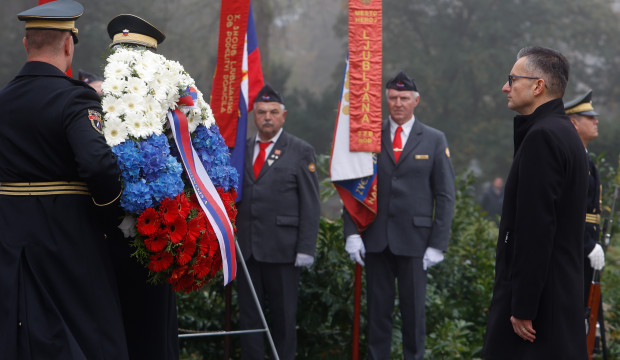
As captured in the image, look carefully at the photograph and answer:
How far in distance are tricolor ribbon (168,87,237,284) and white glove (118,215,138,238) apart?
0.34m

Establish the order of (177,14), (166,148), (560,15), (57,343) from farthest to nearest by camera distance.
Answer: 1. (560,15)
2. (177,14)
3. (166,148)
4. (57,343)

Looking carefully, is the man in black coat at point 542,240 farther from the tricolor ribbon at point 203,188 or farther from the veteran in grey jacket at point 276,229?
the veteran in grey jacket at point 276,229

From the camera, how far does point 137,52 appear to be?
3697 millimetres

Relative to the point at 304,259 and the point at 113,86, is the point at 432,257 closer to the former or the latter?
the point at 304,259

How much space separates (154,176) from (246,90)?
2458mm

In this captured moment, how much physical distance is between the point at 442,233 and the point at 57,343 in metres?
3.30

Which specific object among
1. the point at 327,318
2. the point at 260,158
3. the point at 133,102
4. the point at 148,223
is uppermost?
the point at 133,102

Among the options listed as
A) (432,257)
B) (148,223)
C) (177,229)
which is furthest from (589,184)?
(148,223)

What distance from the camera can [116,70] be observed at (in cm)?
353

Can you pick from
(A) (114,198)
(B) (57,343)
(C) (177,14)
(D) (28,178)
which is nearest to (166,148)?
(A) (114,198)

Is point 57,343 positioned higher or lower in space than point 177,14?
lower

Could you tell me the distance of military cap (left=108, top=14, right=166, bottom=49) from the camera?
152 inches

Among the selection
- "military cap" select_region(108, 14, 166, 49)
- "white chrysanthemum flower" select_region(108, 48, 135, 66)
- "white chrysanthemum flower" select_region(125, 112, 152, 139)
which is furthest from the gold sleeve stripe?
"military cap" select_region(108, 14, 166, 49)

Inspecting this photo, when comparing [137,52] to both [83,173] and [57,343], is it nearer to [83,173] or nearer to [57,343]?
[83,173]
